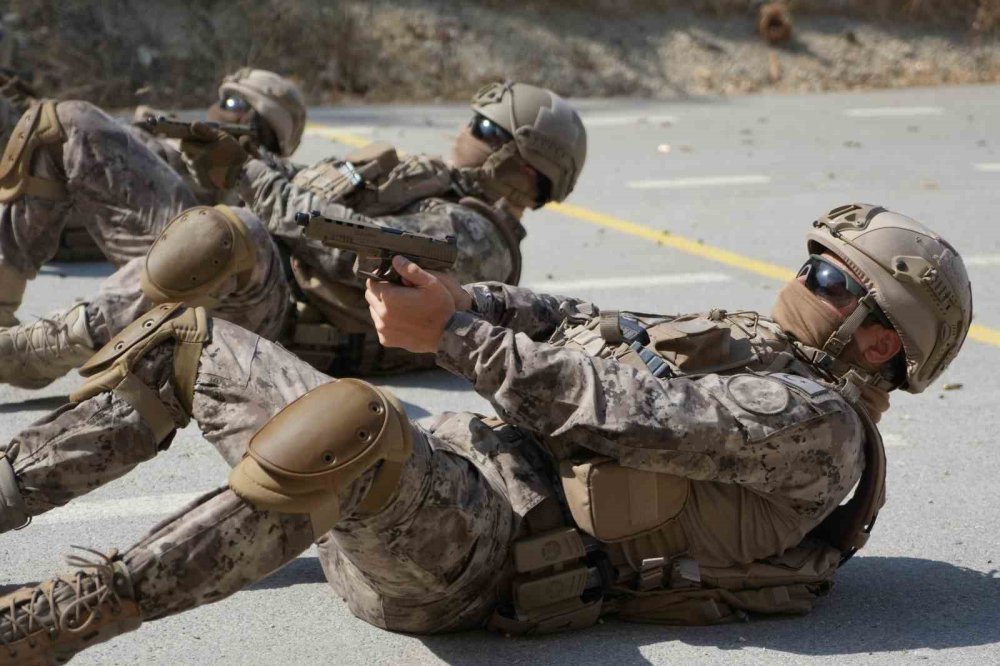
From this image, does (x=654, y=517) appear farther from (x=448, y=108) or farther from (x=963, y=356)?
(x=448, y=108)

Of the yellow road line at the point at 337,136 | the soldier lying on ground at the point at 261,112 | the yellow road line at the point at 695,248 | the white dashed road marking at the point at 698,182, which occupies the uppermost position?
the soldier lying on ground at the point at 261,112

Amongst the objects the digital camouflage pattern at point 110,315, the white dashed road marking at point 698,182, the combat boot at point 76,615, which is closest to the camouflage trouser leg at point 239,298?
the digital camouflage pattern at point 110,315

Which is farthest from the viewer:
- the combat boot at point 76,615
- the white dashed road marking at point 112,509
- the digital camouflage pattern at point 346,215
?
the digital camouflage pattern at point 346,215

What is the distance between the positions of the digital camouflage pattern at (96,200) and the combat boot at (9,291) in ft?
0.09

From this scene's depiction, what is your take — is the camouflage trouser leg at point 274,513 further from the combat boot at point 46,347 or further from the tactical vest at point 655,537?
the combat boot at point 46,347

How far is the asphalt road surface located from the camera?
3.38m

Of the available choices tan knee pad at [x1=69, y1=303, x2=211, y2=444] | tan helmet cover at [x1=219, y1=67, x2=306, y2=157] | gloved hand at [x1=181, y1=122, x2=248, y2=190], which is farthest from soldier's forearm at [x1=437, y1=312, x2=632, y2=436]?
tan helmet cover at [x1=219, y1=67, x2=306, y2=157]

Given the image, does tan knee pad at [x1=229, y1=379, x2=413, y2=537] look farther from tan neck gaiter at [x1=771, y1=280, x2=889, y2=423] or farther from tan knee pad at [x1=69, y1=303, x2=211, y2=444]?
tan neck gaiter at [x1=771, y1=280, x2=889, y2=423]

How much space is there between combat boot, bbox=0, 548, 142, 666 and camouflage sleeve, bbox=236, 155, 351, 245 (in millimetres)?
2676

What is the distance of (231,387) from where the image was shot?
3055mm

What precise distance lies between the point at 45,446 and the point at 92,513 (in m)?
1.10

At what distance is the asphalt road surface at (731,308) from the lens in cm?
338

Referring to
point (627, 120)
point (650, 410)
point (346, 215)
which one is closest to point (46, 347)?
point (346, 215)

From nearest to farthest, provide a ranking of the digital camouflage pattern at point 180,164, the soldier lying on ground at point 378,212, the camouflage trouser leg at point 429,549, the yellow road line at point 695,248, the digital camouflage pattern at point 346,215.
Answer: the camouflage trouser leg at point 429,549, the soldier lying on ground at point 378,212, the digital camouflage pattern at point 346,215, the digital camouflage pattern at point 180,164, the yellow road line at point 695,248
